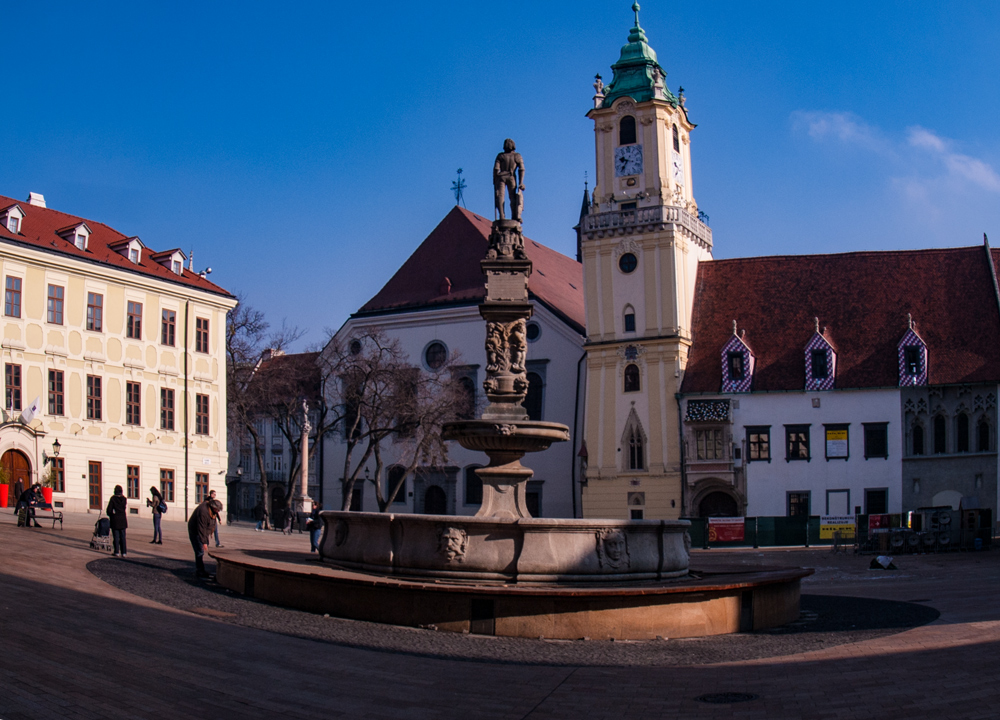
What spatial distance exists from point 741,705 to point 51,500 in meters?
32.3

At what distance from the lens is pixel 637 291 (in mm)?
56938

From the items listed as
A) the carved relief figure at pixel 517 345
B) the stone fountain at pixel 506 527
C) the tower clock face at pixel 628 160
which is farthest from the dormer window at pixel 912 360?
the carved relief figure at pixel 517 345

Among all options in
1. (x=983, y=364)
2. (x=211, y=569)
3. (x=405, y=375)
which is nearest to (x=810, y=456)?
(x=983, y=364)

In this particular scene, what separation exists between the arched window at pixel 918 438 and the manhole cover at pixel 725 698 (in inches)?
1729

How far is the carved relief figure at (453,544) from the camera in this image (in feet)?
49.5

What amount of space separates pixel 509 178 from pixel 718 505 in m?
38.2

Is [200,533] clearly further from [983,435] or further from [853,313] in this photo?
[853,313]

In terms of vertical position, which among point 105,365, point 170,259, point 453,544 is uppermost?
point 170,259

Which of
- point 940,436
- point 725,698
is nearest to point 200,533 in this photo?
point 725,698

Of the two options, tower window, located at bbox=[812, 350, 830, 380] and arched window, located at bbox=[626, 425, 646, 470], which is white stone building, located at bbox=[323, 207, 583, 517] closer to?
arched window, located at bbox=[626, 425, 646, 470]

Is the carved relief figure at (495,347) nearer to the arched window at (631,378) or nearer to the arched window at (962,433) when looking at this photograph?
the arched window at (631,378)

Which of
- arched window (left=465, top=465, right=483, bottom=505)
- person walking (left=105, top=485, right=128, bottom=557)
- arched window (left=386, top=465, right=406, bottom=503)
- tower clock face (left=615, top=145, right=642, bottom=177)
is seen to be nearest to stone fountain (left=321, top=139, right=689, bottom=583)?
person walking (left=105, top=485, right=128, bottom=557)

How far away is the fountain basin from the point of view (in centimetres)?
1504

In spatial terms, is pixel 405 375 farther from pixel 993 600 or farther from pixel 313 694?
pixel 313 694
